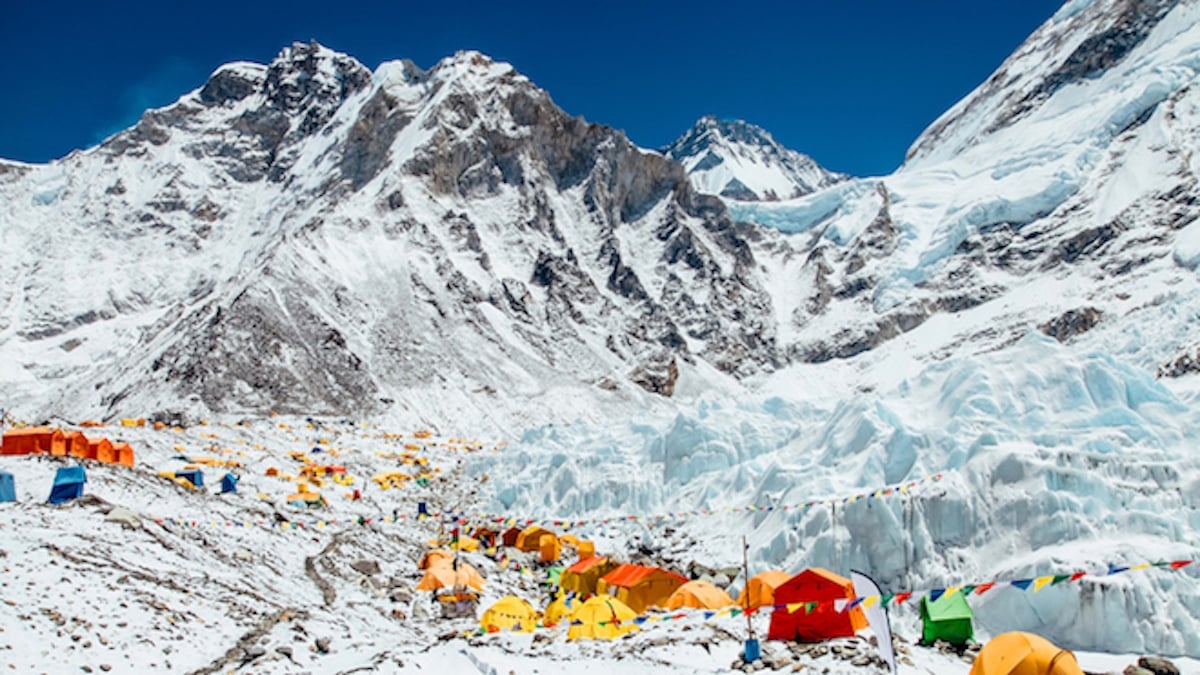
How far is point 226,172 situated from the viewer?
156250 millimetres

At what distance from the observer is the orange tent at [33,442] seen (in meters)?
27.6

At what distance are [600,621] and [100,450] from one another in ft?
64.1

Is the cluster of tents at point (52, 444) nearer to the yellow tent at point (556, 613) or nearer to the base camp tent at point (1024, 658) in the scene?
the yellow tent at point (556, 613)

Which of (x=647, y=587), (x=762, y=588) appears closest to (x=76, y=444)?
(x=647, y=587)

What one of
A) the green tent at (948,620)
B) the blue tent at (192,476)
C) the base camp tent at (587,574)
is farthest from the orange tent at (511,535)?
the green tent at (948,620)

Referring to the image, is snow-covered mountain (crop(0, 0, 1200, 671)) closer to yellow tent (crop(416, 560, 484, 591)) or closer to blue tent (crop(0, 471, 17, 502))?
blue tent (crop(0, 471, 17, 502))

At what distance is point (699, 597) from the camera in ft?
73.7

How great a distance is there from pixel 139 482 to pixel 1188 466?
1128 inches

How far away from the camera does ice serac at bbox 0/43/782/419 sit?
87.2m

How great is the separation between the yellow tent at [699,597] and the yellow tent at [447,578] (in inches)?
240

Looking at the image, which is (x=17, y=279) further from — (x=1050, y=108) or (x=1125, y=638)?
(x=1050, y=108)

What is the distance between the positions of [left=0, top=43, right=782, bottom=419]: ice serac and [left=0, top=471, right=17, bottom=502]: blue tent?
169 ft

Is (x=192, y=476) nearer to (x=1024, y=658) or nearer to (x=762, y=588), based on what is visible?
(x=762, y=588)

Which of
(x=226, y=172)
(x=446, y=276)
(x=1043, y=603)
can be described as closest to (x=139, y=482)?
(x=1043, y=603)
